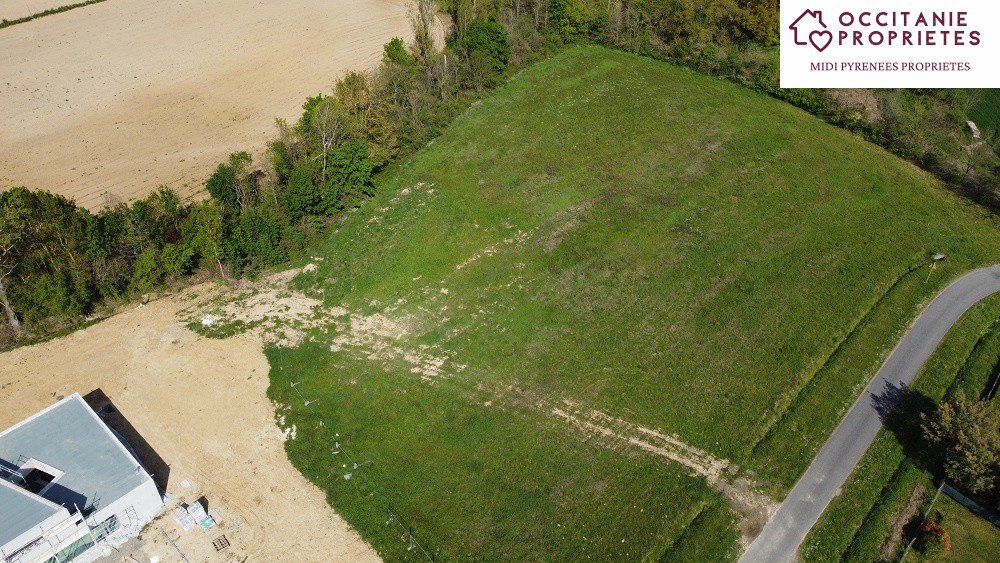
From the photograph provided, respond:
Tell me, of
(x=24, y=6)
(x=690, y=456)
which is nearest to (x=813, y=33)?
(x=690, y=456)

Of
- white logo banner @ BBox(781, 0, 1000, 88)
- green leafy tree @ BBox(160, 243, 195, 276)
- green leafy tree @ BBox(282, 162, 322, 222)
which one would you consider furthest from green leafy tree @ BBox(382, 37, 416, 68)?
white logo banner @ BBox(781, 0, 1000, 88)

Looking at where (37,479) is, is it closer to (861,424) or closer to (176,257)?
(176,257)

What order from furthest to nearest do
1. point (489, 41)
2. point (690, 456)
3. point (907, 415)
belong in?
1. point (489, 41)
2. point (907, 415)
3. point (690, 456)

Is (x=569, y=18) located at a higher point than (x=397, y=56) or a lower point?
higher

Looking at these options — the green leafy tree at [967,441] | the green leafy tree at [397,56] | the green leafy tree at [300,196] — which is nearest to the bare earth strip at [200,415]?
the green leafy tree at [300,196]

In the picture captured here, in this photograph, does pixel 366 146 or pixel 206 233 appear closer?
pixel 206 233

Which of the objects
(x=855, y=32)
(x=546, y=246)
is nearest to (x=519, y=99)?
(x=546, y=246)

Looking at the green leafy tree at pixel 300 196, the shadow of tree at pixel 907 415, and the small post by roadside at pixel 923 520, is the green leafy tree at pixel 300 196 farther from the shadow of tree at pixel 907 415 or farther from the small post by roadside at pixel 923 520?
the small post by roadside at pixel 923 520
